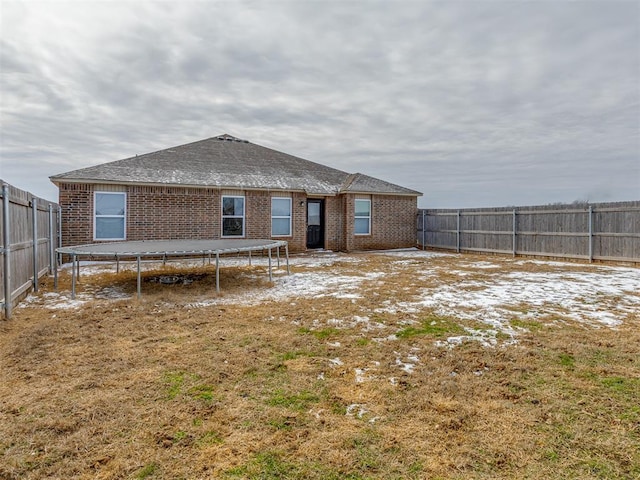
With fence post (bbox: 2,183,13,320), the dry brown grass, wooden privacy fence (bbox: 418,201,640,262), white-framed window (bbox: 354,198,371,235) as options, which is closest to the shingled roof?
white-framed window (bbox: 354,198,371,235)

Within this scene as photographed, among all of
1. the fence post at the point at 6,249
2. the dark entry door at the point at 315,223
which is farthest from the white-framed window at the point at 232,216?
the fence post at the point at 6,249

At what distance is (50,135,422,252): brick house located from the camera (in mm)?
12336

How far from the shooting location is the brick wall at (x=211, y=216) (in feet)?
39.6

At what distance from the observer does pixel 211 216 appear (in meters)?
13.8

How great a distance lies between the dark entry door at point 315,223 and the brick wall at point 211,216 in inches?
16.7

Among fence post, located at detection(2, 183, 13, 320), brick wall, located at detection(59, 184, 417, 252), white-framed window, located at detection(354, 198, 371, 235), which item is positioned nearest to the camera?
fence post, located at detection(2, 183, 13, 320)

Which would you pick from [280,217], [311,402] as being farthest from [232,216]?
[311,402]

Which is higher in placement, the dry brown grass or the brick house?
the brick house

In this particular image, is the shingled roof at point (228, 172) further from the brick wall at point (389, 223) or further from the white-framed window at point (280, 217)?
the white-framed window at point (280, 217)

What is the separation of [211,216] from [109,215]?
11.2 ft

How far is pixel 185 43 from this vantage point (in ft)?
34.3

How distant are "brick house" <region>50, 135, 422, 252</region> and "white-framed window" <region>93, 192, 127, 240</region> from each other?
30 mm

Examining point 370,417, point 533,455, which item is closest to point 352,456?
point 370,417

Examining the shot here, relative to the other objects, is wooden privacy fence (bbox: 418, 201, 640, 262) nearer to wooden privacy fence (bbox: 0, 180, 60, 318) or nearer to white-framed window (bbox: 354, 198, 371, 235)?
white-framed window (bbox: 354, 198, 371, 235)
